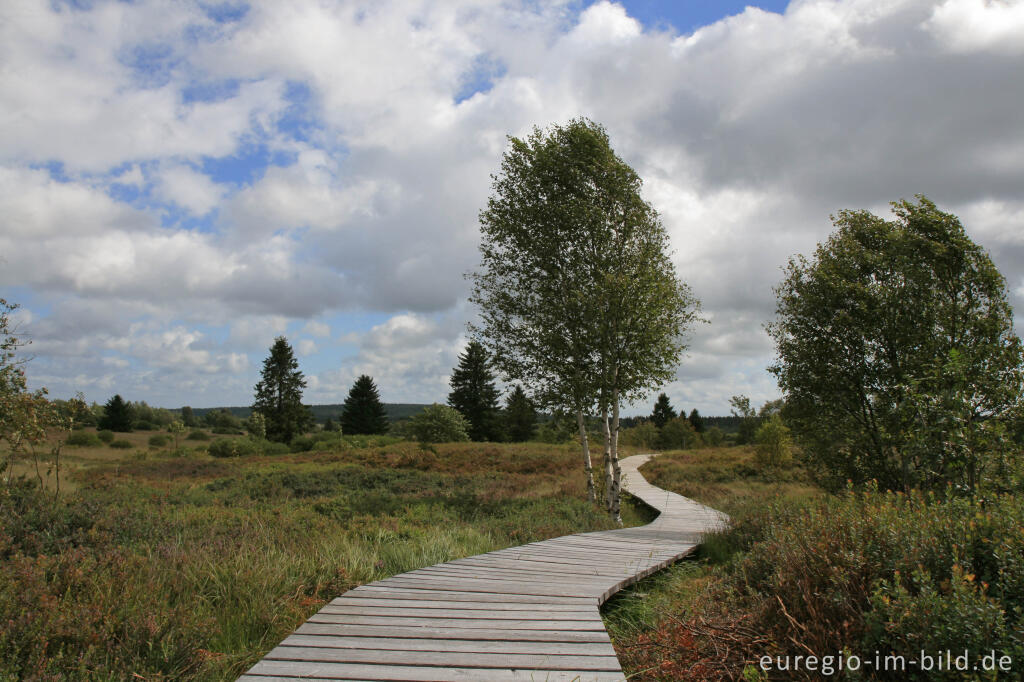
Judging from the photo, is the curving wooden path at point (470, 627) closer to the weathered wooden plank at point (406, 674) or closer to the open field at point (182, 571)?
the weathered wooden plank at point (406, 674)

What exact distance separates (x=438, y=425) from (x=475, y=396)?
1806 centimetres

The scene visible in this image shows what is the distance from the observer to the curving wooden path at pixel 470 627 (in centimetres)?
360

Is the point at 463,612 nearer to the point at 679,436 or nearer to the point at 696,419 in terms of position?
the point at 679,436

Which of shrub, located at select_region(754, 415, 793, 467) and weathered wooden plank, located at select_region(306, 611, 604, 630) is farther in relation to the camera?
shrub, located at select_region(754, 415, 793, 467)

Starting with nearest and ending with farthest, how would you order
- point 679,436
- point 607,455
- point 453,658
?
point 453,658
point 607,455
point 679,436

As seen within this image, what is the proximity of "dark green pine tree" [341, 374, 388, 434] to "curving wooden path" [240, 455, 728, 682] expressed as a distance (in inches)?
2151

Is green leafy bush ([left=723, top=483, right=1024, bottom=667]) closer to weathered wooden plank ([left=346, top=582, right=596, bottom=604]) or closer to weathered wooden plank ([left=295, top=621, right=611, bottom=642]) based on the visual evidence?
weathered wooden plank ([left=295, top=621, right=611, bottom=642])

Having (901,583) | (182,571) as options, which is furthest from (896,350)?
(182,571)

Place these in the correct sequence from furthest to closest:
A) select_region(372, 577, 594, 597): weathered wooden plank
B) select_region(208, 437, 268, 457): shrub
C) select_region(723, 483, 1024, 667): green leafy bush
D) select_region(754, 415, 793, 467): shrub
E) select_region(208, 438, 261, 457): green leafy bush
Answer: select_region(208, 438, 261, 457): green leafy bush < select_region(208, 437, 268, 457): shrub < select_region(754, 415, 793, 467): shrub < select_region(372, 577, 594, 597): weathered wooden plank < select_region(723, 483, 1024, 667): green leafy bush

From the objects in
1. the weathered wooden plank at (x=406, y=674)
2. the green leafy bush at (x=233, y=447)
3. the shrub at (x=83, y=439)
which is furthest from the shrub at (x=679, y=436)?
the weathered wooden plank at (x=406, y=674)

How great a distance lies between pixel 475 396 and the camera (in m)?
58.3

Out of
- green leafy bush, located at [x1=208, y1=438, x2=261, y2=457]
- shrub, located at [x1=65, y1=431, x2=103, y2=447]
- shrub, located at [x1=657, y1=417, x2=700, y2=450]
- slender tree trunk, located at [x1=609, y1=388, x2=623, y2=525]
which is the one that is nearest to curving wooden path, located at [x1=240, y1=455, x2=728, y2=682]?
slender tree trunk, located at [x1=609, y1=388, x2=623, y2=525]

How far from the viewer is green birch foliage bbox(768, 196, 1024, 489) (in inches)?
314

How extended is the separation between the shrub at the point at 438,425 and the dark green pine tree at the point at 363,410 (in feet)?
61.9
